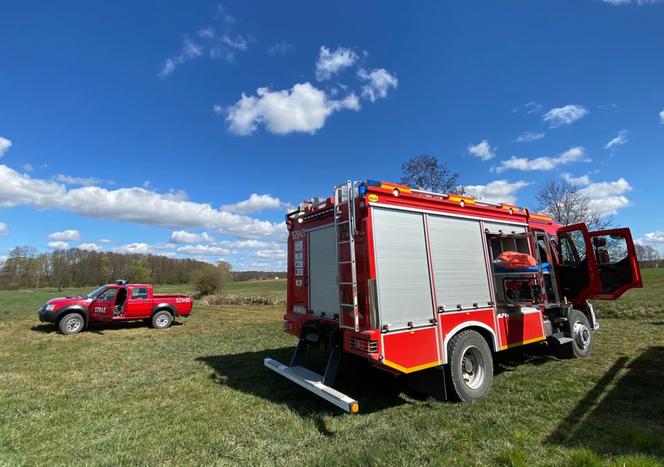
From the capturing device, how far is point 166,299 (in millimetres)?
15078

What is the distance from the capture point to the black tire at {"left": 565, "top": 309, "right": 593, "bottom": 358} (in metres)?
7.46

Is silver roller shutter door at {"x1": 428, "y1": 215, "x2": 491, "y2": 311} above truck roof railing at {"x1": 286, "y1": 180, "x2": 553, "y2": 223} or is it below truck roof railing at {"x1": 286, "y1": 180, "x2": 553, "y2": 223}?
below

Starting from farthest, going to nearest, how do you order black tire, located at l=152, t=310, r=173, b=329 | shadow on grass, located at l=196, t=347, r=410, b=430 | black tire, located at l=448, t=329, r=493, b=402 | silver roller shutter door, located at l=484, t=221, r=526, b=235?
1. black tire, located at l=152, t=310, r=173, b=329
2. silver roller shutter door, located at l=484, t=221, r=526, b=235
3. shadow on grass, located at l=196, t=347, r=410, b=430
4. black tire, located at l=448, t=329, r=493, b=402

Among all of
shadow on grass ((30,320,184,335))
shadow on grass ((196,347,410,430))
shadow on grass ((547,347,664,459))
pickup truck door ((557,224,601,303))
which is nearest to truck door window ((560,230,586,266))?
pickup truck door ((557,224,601,303))

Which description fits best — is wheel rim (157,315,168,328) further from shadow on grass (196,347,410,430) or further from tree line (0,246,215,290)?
tree line (0,246,215,290)

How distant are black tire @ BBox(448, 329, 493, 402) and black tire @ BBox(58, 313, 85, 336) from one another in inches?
537

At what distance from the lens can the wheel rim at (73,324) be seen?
12.7 m

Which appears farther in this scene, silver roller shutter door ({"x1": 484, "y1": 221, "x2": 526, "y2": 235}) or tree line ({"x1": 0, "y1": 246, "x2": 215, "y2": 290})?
tree line ({"x1": 0, "y1": 246, "x2": 215, "y2": 290})

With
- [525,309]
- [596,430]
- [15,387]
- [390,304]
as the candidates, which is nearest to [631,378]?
[525,309]

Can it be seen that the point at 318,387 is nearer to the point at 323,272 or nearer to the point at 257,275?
the point at 323,272

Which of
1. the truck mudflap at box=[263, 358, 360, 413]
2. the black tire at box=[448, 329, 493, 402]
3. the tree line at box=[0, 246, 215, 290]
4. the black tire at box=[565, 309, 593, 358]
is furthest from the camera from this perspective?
the tree line at box=[0, 246, 215, 290]

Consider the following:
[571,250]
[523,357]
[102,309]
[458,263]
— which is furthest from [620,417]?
[102,309]

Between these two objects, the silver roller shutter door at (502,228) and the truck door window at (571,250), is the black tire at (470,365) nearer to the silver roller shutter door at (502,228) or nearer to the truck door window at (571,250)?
the silver roller shutter door at (502,228)

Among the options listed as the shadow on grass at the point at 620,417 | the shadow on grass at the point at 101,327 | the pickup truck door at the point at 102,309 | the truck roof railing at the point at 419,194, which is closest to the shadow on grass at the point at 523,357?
the shadow on grass at the point at 620,417
